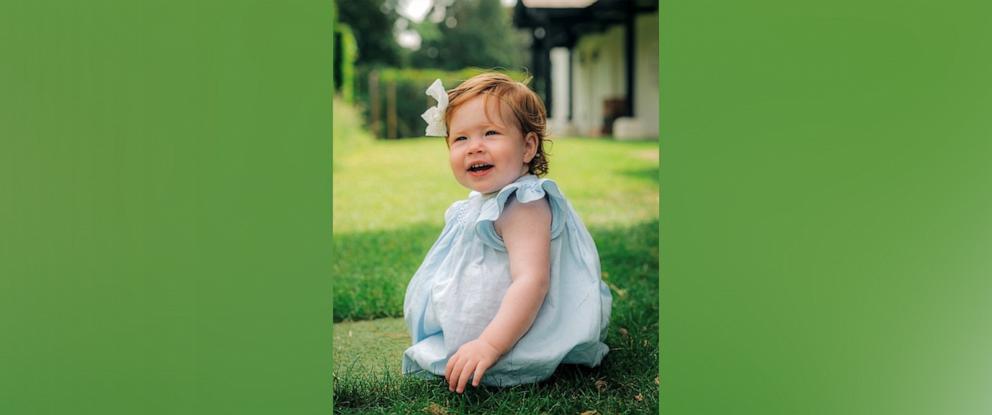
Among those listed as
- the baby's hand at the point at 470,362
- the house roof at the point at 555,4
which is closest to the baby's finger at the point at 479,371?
the baby's hand at the point at 470,362

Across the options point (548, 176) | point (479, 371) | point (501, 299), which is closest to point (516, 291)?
point (501, 299)

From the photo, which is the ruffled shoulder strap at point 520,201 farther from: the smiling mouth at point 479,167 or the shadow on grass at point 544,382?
the shadow on grass at point 544,382

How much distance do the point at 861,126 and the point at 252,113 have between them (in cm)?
133

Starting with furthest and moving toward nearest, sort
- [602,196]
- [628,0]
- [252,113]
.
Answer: [628,0], [602,196], [252,113]

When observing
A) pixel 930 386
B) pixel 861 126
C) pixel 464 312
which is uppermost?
pixel 861 126

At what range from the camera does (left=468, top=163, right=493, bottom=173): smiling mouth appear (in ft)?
7.89

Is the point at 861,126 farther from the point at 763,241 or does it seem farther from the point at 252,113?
the point at 252,113

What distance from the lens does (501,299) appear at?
234cm

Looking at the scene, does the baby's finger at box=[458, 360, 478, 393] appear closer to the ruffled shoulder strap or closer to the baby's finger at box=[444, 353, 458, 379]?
the baby's finger at box=[444, 353, 458, 379]

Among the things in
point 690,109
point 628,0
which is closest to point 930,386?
point 690,109

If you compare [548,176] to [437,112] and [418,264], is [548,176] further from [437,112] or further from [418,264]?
[437,112]

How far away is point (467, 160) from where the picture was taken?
7.84ft

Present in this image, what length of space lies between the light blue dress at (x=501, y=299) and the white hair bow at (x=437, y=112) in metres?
0.22

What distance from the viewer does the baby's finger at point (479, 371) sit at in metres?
2.14
